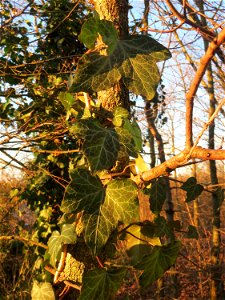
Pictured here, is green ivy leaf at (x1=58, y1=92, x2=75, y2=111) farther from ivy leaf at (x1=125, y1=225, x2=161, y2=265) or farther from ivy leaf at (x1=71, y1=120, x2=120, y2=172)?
ivy leaf at (x1=125, y1=225, x2=161, y2=265)

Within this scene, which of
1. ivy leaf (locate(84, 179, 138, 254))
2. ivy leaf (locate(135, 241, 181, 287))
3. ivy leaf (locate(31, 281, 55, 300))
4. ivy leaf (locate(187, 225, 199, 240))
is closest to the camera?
ivy leaf (locate(84, 179, 138, 254))

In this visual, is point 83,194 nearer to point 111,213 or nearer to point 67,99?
point 111,213

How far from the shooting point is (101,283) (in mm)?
766

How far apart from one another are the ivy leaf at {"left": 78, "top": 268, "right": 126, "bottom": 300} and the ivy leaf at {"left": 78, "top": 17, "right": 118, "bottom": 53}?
527 mm

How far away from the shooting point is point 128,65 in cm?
80

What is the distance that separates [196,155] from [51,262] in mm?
542

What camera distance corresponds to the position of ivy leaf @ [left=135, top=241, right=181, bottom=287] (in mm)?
813

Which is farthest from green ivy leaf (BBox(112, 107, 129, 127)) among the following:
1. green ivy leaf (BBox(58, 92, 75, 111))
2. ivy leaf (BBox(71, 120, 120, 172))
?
green ivy leaf (BBox(58, 92, 75, 111))

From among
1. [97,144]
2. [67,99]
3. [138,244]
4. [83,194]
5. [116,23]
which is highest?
[116,23]

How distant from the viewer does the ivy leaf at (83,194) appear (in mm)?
722

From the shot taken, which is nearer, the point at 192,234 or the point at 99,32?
the point at 99,32

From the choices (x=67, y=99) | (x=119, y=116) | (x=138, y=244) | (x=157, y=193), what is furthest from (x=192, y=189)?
(x=67, y=99)

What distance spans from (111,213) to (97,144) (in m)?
0.15

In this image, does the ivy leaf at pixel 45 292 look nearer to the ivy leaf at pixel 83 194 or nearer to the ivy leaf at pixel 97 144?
the ivy leaf at pixel 83 194
